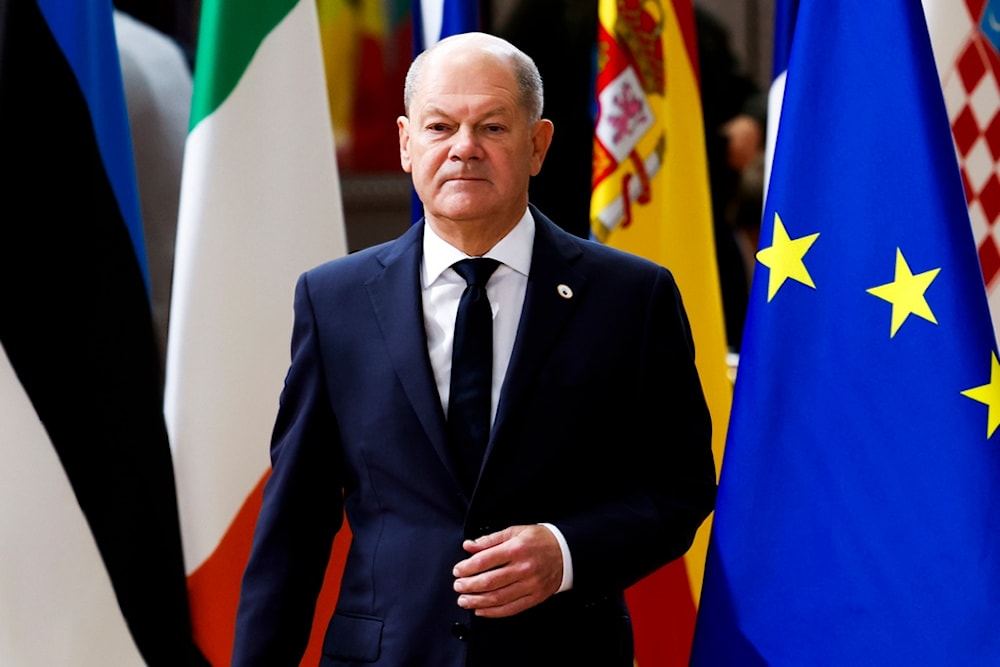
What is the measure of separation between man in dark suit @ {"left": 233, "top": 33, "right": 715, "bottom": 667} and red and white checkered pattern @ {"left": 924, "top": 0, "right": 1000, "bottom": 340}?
95cm

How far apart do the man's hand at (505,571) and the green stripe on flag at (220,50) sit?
1297mm

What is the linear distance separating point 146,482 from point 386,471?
89 cm

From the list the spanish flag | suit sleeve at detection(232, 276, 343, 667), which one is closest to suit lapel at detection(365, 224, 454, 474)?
suit sleeve at detection(232, 276, 343, 667)

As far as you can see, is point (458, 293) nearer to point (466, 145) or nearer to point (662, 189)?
point (466, 145)

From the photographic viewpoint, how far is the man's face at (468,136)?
179 centimetres

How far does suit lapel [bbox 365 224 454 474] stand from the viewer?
5.80 feet

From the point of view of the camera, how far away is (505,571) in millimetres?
1693

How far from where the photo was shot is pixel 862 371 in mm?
2121

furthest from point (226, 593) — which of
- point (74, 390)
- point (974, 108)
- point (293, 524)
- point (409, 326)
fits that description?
point (974, 108)

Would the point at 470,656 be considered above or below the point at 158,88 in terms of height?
below

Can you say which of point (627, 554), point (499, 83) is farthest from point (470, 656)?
point (499, 83)

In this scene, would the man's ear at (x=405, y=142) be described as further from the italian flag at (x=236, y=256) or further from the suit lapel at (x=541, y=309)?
the italian flag at (x=236, y=256)

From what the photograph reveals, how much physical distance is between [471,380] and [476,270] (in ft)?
0.47

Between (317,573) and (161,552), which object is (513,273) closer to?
(317,573)
